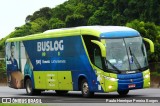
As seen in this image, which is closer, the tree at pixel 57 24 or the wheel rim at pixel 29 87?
the wheel rim at pixel 29 87

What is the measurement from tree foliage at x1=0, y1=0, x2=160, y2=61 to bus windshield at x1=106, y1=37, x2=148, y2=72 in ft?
85.7

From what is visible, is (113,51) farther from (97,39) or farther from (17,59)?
(17,59)

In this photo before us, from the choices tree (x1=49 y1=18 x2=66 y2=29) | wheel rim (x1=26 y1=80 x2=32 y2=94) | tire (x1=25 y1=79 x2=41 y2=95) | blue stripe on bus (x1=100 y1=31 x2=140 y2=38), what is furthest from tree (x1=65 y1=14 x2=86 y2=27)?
blue stripe on bus (x1=100 y1=31 x2=140 y2=38)

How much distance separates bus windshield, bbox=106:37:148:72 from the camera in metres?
25.2

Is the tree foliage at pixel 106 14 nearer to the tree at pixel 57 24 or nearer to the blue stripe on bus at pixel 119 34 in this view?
the tree at pixel 57 24

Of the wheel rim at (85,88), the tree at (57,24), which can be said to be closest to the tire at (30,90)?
the wheel rim at (85,88)

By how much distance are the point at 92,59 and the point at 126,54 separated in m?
1.44

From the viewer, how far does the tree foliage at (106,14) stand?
78.4 m

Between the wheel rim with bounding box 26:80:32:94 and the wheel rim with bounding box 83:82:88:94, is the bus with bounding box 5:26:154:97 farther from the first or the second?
the wheel rim with bounding box 26:80:32:94

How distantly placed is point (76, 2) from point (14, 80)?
7970 cm

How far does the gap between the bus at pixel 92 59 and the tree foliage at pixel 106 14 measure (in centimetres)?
2307

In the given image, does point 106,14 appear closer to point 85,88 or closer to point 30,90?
point 30,90

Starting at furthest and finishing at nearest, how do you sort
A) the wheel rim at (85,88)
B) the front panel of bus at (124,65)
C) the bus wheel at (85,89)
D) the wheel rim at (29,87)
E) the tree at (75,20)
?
the tree at (75,20), the wheel rim at (29,87), the wheel rim at (85,88), the bus wheel at (85,89), the front panel of bus at (124,65)

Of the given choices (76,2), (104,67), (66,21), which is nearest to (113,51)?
(104,67)
